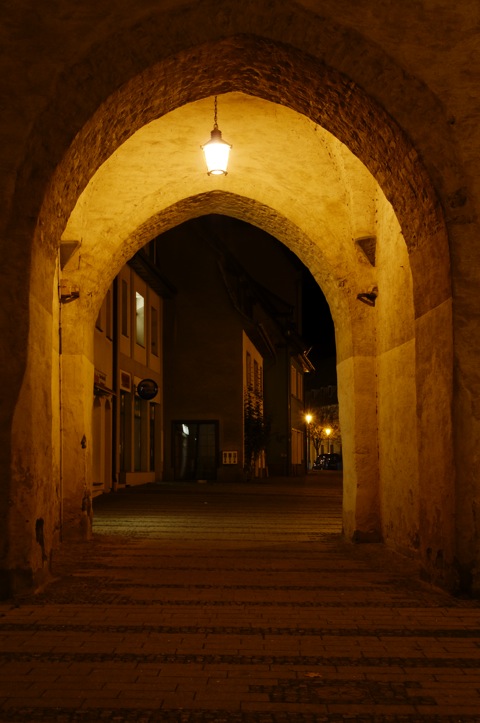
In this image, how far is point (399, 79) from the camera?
6469 millimetres

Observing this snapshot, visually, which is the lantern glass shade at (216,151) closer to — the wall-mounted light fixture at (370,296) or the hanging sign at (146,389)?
the wall-mounted light fixture at (370,296)

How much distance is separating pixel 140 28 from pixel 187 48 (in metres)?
0.42

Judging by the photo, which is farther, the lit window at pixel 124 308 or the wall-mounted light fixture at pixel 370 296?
the lit window at pixel 124 308

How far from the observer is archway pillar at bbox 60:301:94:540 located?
9922 mm

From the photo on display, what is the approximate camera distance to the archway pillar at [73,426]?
32.6ft

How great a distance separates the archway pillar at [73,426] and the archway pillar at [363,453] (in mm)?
3281

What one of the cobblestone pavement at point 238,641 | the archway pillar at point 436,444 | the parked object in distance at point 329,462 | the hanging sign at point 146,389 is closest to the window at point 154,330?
the hanging sign at point 146,389

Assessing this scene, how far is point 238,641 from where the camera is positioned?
4.87m

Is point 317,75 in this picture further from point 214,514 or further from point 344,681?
point 214,514

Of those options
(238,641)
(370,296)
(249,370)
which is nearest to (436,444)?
(238,641)

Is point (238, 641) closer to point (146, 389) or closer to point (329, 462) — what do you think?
point (146, 389)

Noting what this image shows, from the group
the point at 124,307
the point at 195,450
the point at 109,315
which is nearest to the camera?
the point at 109,315

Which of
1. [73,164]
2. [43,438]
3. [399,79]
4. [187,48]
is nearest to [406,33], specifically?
[399,79]

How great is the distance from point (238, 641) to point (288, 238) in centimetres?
Answer: 714
